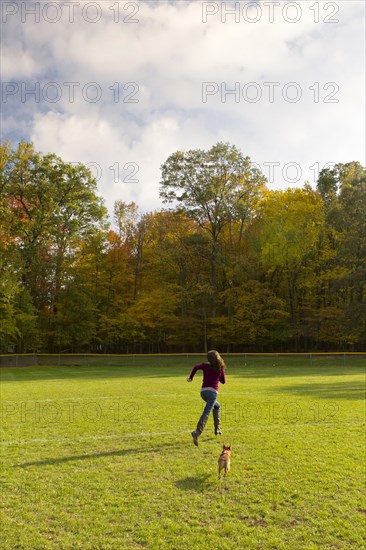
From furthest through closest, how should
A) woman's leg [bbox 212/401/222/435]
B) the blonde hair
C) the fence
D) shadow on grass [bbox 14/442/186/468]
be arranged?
1. the fence
2. woman's leg [bbox 212/401/222/435]
3. the blonde hair
4. shadow on grass [bbox 14/442/186/468]

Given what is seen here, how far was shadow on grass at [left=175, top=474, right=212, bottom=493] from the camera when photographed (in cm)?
641

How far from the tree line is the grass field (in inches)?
1215

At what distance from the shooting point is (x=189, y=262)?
48.4 m

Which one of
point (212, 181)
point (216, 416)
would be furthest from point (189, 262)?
point (216, 416)

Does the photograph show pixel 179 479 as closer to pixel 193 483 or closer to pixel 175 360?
pixel 193 483

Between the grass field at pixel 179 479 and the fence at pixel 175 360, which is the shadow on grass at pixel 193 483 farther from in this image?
the fence at pixel 175 360

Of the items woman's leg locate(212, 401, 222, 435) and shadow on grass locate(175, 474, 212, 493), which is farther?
woman's leg locate(212, 401, 222, 435)

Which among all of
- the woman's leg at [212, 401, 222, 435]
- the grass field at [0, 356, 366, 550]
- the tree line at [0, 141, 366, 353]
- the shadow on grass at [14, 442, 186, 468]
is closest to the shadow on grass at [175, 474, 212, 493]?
the grass field at [0, 356, 366, 550]

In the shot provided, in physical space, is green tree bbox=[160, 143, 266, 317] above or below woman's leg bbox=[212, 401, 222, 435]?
above

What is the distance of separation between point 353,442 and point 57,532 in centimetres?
625

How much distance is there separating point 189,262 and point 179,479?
4182cm

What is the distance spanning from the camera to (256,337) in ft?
148

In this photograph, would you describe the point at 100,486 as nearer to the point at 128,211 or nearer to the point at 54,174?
the point at 54,174

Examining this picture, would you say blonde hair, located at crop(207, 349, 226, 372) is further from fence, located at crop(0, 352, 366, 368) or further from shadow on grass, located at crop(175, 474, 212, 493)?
fence, located at crop(0, 352, 366, 368)
